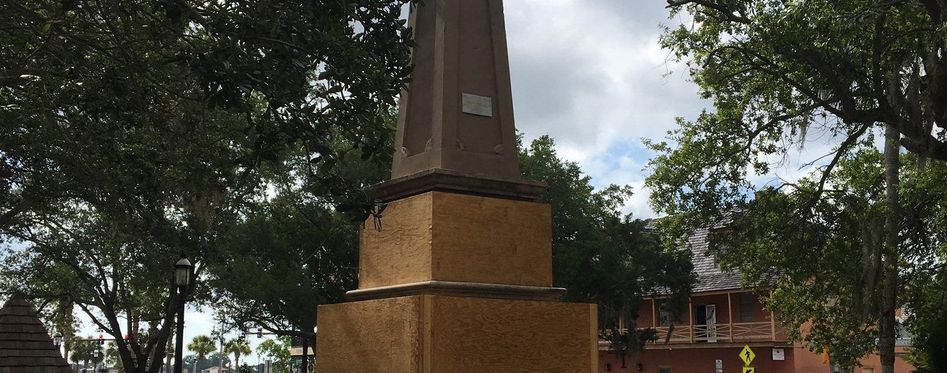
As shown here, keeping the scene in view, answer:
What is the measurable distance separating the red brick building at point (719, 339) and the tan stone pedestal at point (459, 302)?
30.3 metres

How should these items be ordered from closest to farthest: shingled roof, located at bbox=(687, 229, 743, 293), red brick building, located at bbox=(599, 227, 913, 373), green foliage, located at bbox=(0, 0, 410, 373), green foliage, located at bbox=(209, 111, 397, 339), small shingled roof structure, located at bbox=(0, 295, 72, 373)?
1. green foliage, located at bbox=(0, 0, 410, 373)
2. small shingled roof structure, located at bbox=(0, 295, 72, 373)
3. green foliage, located at bbox=(209, 111, 397, 339)
4. red brick building, located at bbox=(599, 227, 913, 373)
5. shingled roof, located at bbox=(687, 229, 743, 293)

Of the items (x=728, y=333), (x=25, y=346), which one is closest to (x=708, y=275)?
(x=728, y=333)

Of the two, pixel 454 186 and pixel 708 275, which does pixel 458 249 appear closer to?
pixel 454 186

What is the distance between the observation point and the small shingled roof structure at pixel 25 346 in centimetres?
1489

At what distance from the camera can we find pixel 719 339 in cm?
3800

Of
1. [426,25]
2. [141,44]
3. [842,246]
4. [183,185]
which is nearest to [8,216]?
[183,185]

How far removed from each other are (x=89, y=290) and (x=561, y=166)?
54.3 feet

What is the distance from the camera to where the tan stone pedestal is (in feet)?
17.5

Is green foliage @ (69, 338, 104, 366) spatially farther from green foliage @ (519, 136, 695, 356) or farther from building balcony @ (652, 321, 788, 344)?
green foliage @ (519, 136, 695, 356)

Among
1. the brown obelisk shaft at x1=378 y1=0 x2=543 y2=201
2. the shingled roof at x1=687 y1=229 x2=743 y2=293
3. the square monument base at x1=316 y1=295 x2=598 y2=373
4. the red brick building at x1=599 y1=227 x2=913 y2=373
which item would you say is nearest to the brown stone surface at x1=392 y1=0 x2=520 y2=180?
the brown obelisk shaft at x1=378 y1=0 x2=543 y2=201

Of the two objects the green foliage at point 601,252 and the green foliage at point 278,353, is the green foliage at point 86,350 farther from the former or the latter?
the green foliage at point 601,252

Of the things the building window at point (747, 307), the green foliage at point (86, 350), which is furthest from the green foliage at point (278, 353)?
the building window at point (747, 307)

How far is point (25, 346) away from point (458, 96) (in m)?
11.7

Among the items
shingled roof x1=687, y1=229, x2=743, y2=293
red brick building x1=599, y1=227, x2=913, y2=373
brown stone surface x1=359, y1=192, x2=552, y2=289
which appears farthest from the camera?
shingled roof x1=687, y1=229, x2=743, y2=293
